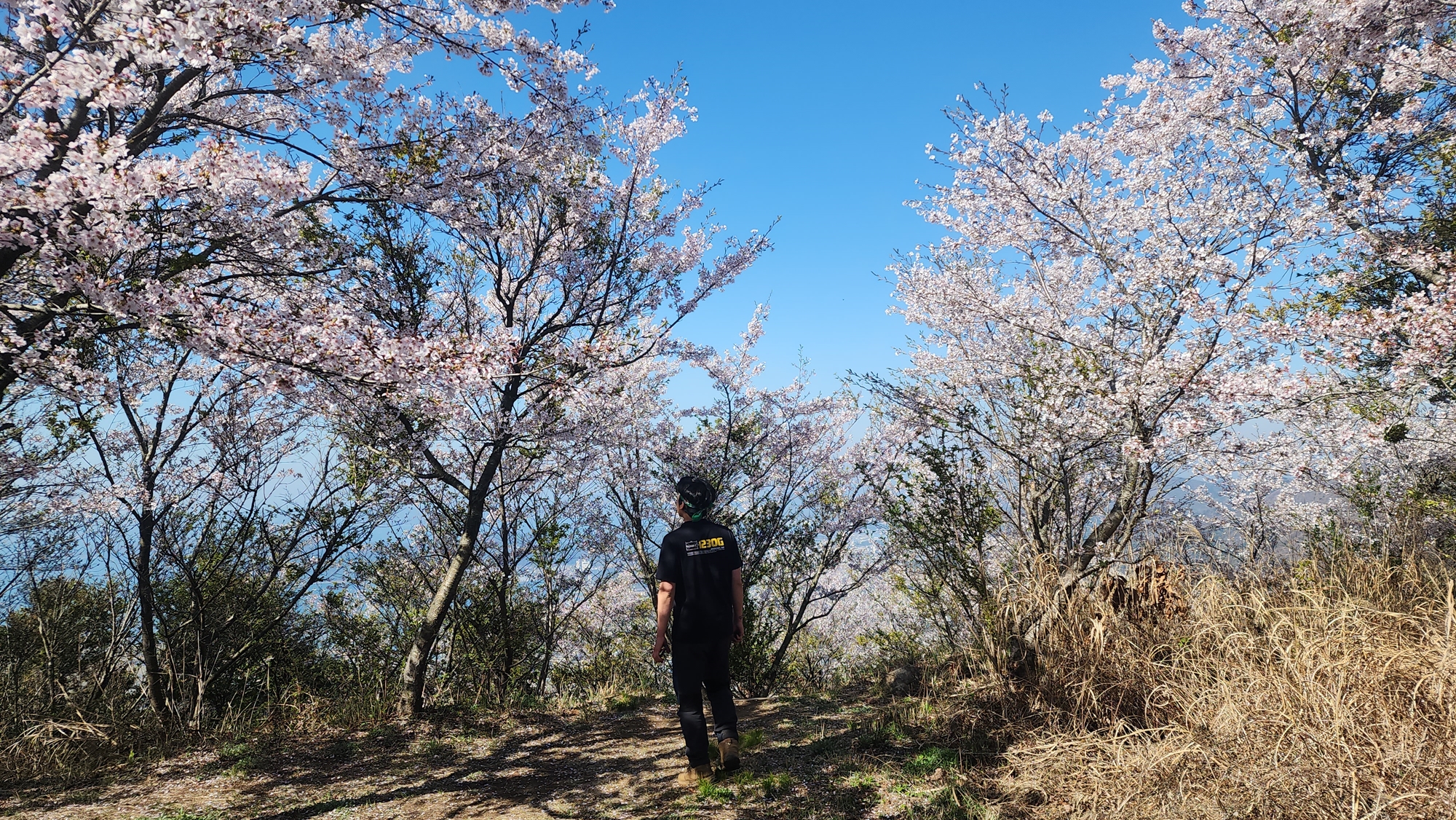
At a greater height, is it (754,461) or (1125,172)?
(1125,172)

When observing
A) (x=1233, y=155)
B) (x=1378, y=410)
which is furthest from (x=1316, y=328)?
(x=1233, y=155)

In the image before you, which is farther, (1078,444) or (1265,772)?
(1078,444)

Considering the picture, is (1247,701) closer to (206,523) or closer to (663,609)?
(663,609)

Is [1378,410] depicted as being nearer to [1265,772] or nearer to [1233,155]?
[1233,155]

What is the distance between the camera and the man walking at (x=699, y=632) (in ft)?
13.8

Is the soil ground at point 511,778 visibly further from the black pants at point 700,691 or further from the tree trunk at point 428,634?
the tree trunk at point 428,634

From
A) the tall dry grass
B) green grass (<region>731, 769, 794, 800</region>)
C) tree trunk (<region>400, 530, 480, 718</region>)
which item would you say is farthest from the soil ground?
the tall dry grass

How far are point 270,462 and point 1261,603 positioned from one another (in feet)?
32.7

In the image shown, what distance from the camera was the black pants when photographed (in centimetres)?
419

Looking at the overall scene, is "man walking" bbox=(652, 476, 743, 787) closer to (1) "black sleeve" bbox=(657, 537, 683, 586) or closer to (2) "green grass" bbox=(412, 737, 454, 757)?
(1) "black sleeve" bbox=(657, 537, 683, 586)

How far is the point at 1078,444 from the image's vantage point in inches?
247

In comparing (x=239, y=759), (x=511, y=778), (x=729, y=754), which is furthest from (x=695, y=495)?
(x=239, y=759)

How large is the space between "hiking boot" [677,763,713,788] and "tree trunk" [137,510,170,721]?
18.5ft

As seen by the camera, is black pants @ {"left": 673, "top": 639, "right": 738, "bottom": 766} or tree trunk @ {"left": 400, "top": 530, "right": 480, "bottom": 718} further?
tree trunk @ {"left": 400, "top": 530, "right": 480, "bottom": 718}
